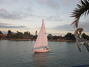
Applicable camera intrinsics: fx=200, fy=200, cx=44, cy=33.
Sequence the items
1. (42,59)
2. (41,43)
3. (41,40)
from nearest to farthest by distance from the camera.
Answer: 1. (42,59)
2. (41,43)
3. (41,40)

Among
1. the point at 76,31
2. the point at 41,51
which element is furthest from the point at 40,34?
the point at 76,31

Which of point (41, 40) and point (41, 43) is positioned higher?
point (41, 40)

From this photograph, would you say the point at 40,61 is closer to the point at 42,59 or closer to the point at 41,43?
the point at 42,59

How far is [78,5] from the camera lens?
208 inches

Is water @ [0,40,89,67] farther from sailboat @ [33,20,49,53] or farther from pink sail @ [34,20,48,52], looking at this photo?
pink sail @ [34,20,48,52]

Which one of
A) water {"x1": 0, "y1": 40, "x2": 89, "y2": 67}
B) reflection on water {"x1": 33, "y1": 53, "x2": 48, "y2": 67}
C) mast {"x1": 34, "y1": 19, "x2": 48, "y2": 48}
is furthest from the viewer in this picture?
mast {"x1": 34, "y1": 19, "x2": 48, "y2": 48}

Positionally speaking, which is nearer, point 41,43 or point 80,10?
point 80,10

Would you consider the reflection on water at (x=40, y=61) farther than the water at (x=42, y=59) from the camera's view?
Yes

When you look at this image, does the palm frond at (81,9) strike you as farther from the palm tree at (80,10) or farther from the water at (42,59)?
the water at (42,59)

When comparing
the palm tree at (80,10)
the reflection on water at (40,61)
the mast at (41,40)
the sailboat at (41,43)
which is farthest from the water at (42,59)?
the palm tree at (80,10)

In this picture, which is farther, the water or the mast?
the mast

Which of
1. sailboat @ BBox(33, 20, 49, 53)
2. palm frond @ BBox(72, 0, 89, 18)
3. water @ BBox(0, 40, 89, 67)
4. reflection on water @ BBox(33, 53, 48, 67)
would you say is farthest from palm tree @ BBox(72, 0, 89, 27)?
sailboat @ BBox(33, 20, 49, 53)

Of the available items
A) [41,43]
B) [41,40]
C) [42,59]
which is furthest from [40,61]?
[41,40]

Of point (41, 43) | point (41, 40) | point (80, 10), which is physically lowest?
point (41, 43)
